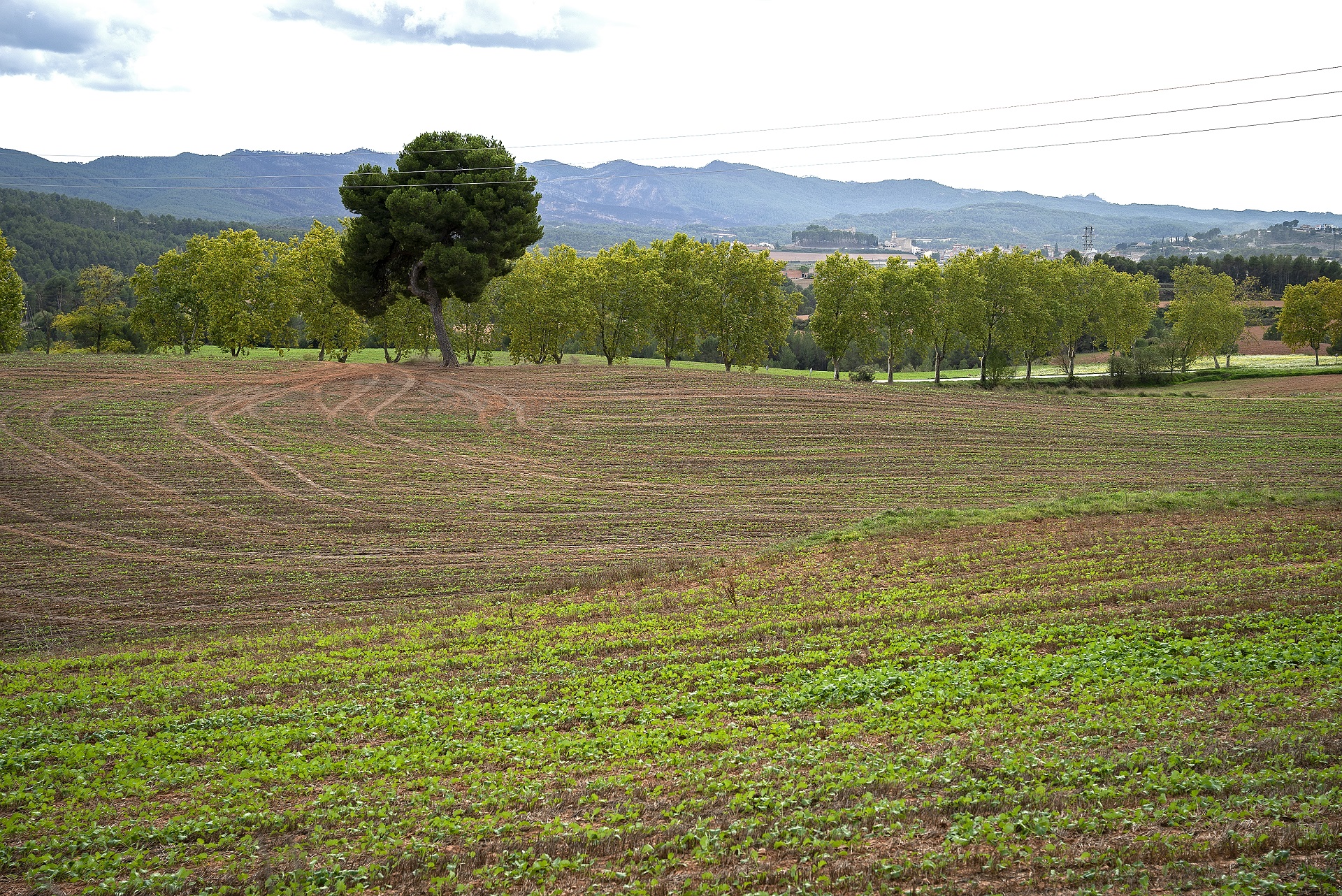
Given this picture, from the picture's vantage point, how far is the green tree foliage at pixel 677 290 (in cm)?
5956

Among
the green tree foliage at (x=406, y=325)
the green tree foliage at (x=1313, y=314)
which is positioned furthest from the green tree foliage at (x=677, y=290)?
the green tree foliage at (x=1313, y=314)

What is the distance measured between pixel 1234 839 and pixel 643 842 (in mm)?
5039

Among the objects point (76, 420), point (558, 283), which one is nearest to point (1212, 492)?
point (76, 420)

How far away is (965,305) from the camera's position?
207ft

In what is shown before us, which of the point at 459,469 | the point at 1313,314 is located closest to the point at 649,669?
the point at 459,469

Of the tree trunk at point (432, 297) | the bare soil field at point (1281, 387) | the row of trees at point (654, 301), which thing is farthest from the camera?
the row of trees at point (654, 301)

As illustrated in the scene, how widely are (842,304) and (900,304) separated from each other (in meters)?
3.99

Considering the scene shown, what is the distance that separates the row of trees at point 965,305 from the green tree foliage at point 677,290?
8.70 m

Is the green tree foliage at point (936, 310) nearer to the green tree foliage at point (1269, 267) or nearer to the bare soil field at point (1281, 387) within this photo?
the bare soil field at point (1281, 387)

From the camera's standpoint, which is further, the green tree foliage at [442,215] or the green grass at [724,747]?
the green tree foliage at [442,215]

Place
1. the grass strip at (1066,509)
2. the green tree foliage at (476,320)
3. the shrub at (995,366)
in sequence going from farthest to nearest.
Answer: the shrub at (995,366) < the green tree foliage at (476,320) < the grass strip at (1066,509)

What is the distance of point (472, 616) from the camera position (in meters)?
16.3

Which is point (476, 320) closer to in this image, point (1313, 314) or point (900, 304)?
point (900, 304)

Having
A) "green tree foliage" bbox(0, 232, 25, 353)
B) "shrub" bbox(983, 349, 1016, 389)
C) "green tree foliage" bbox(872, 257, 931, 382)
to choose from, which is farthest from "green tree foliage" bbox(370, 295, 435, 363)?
"shrub" bbox(983, 349, 1016, 389)
